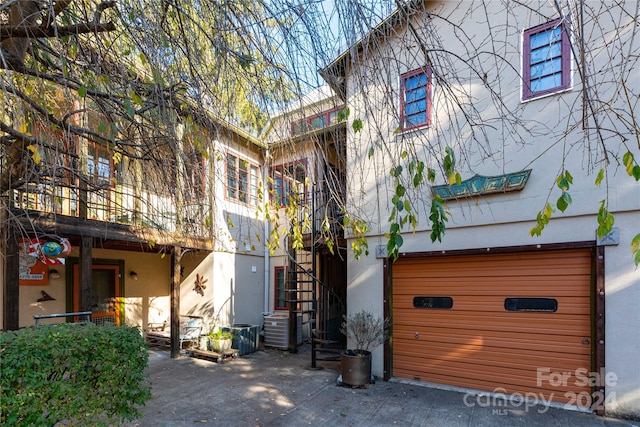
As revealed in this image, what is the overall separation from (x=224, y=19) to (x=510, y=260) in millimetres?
4861

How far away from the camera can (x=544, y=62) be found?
4832mm

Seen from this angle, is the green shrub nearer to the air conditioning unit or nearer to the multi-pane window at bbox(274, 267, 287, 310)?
the air conditioning unit

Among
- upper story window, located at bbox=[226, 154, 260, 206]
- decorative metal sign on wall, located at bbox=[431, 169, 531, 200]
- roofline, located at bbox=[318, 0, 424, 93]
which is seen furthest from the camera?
upper story window, located at bbox=[226, 154, 260, 206]

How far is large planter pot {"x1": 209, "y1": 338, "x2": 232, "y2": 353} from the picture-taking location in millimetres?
7192

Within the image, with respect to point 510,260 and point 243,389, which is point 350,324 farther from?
point 510,260

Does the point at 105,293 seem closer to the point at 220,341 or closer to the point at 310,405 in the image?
the point at 220,341

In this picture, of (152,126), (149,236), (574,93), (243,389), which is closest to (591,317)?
(574,93)

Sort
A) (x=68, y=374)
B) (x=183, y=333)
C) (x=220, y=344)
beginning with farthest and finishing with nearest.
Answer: (x=183, y=333) < (x=220, y=344) < (x=68, y=374)

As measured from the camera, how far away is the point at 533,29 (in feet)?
16.1

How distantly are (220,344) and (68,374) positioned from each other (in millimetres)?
4411

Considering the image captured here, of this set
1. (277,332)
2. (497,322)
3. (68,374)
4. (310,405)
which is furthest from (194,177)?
(277,332)

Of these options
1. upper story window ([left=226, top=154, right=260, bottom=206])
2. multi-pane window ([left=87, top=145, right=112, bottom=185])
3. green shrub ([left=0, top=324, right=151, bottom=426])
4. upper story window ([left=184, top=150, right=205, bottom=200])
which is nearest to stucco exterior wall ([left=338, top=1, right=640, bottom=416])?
upper story window ([left=184, top=150, right=205, bottom=200])

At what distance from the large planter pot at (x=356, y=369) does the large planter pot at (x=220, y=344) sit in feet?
9.32

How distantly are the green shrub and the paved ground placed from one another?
736 millimetres
